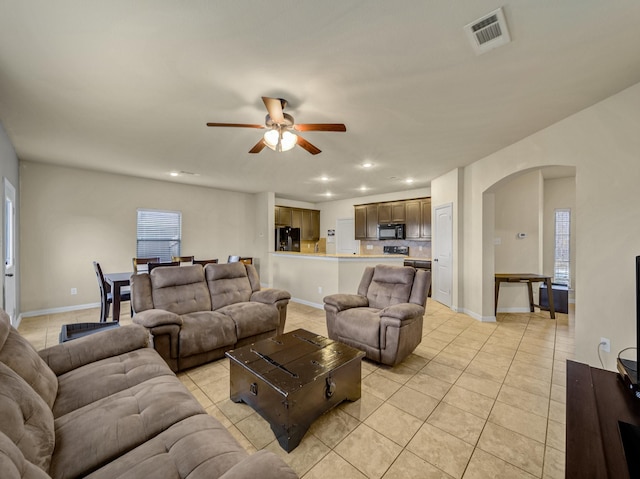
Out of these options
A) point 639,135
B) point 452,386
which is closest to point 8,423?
point 452,386

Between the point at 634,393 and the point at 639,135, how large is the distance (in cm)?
212

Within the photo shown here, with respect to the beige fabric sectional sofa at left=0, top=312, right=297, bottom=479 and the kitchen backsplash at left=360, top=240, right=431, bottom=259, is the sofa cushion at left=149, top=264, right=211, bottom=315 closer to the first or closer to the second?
the beige fabric sectional sofa at left=0, top=312, right=297, bottom=479

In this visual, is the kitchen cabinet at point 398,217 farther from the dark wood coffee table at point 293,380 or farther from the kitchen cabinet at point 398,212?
the dark wood coffee table at point 293,380

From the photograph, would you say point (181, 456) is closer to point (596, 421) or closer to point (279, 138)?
point (596, 421)

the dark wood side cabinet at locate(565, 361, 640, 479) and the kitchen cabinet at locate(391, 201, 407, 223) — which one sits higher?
the kitchen cabinet at locate(391, 201, 407, 223)

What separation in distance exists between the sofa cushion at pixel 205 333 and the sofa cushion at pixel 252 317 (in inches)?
2.9

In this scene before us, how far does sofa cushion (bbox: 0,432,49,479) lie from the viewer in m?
0.61

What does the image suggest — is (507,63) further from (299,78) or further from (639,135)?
(299,78)

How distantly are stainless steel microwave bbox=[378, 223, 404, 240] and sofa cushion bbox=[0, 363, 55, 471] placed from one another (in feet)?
21.4

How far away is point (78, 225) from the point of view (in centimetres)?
486

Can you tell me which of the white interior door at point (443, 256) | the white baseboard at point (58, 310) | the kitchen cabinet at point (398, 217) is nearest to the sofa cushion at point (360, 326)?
the white interior door at point (443, 256)

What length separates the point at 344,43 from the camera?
68.0 inches

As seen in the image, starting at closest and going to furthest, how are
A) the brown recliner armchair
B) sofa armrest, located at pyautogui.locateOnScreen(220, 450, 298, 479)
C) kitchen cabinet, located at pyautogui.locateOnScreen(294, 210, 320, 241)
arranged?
sofa armrest, located at pyautogui.locateOnScreen(220, 450, 298, 479), the brown recliner armchair, kitchen cabinet, located at pyautogui.locateOnScreen(294, 210, 320, 241)

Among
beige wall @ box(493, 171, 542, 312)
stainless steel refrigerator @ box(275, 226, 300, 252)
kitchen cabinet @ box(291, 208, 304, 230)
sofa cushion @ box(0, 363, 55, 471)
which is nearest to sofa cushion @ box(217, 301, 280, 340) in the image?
sofa cushion @ box(0, 363, 55, 471)
